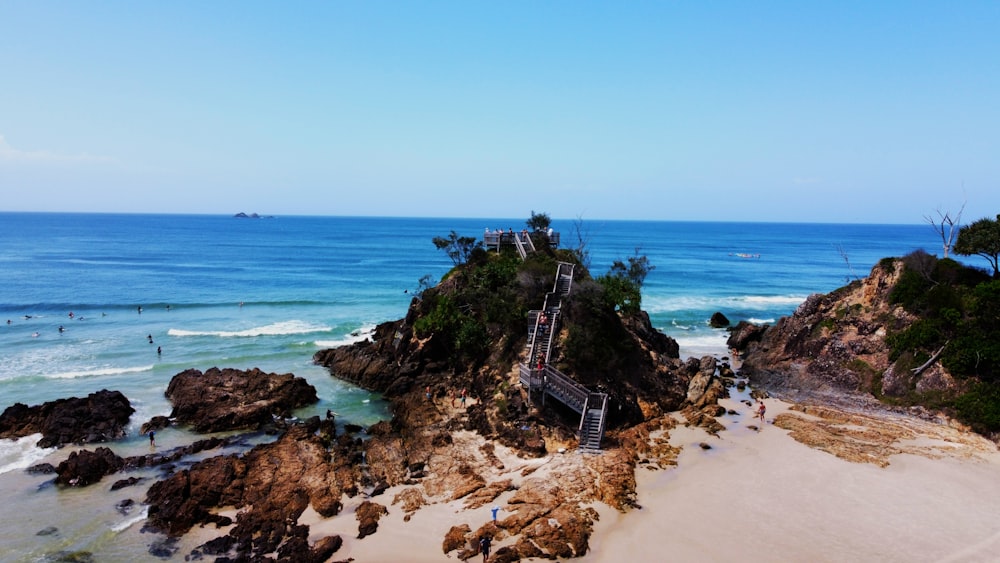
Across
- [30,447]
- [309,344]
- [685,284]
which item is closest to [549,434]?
[30,447]

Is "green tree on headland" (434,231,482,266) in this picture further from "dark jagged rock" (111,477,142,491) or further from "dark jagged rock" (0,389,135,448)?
"dark jagged rock" (111,477,142,491)

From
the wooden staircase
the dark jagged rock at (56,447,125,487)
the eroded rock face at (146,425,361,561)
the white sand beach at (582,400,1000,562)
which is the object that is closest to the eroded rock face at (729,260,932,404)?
the white sand beach at (582,400,1000,562)

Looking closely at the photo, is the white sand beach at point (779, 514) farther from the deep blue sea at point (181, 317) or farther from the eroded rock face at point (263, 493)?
the deep blue sea at point (181, 317)

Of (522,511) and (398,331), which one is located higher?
(398,331)

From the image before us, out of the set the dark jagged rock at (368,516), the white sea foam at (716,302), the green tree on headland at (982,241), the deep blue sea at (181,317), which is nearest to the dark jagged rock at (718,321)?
the deep blue sea at (181,317)

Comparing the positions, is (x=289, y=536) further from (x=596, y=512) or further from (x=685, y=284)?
(x=685, y=284)

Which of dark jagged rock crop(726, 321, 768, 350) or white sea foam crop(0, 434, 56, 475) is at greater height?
dark jagged rock crop(726, 321, 768, 350)

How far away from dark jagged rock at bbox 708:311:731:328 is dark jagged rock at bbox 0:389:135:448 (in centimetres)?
4777

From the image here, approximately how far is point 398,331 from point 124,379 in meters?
17.5

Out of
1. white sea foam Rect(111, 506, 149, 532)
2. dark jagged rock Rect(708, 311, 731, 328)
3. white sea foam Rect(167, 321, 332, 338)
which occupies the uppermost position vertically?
dark jagged rock Rect(708, 311, 731, 328)

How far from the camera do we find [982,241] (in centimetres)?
3272

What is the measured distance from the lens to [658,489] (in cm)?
2125

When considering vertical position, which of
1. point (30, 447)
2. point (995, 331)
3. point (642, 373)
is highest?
point (995, 331)

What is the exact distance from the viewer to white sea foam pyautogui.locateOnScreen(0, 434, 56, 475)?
24.1 metres
